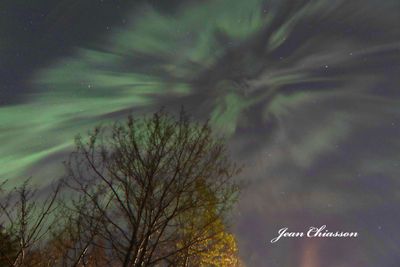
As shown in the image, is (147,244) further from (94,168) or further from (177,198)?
(94,168)

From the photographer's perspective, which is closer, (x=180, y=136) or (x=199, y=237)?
(x=180, y=136)

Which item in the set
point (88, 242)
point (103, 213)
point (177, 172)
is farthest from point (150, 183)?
point (88, 242)

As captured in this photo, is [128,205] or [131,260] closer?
[131,260]

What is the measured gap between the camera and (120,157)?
474 inches

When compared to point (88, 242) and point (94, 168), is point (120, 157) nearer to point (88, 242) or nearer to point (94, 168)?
point (94, 168)

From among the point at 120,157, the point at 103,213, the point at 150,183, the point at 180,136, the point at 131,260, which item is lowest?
the point at 131,260

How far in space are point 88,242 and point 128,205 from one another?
5.63 ft

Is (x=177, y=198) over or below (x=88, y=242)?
over

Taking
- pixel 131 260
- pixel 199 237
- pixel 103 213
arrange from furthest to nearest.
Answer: pixel 199 237 → pixel 103 213 → pixel 131 260

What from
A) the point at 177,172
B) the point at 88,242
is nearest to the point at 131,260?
the point at 88,242

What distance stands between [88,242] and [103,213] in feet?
3.43

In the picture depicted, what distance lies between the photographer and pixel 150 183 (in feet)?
38.8

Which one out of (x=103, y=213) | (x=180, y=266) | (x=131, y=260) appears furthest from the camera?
(x=180, y=266)

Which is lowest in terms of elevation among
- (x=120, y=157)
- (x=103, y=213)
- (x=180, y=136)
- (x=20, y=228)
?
(x=20, y=228)
